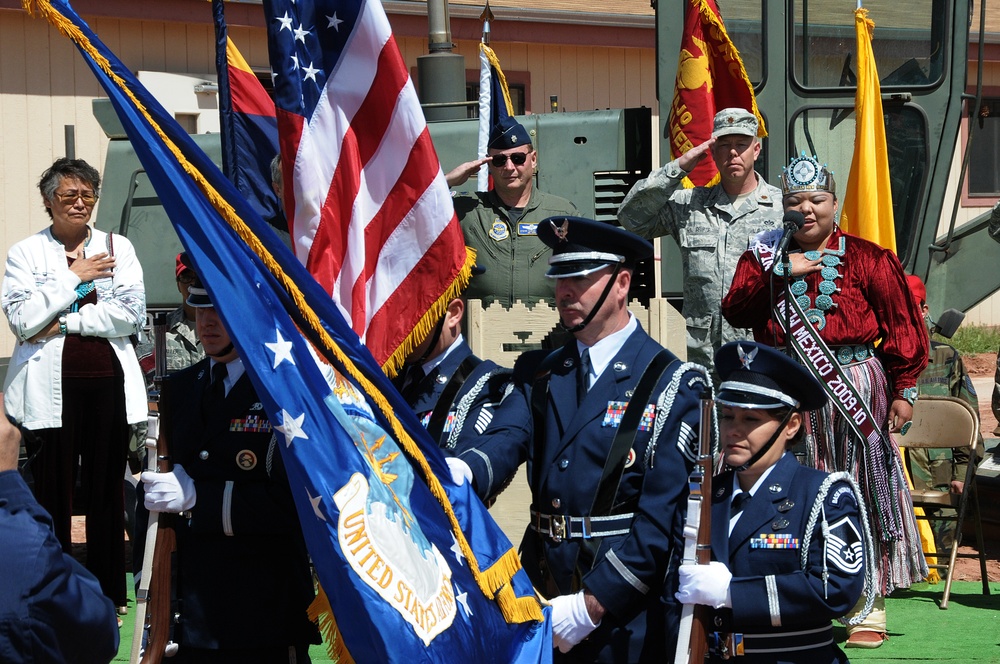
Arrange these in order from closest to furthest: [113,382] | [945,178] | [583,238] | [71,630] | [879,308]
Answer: [71,630] → [583,238] → [879,308] → [113,382] → [945,178]

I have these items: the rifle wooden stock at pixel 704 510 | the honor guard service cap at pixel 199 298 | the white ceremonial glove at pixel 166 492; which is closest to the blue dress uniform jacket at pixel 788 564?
the rifle wooden stock at pixel 704 510

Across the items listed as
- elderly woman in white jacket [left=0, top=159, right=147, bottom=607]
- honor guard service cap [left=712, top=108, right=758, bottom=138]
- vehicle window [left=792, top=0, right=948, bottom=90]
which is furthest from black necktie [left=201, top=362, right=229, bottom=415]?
vehicle window [left=792, top=0, right=948, bottom=90]

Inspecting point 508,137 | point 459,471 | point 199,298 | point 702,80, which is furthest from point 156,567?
point 702,80

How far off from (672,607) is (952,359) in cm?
542

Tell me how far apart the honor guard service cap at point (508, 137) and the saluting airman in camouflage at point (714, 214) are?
601 millimetres

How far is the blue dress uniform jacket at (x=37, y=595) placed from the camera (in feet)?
8.89

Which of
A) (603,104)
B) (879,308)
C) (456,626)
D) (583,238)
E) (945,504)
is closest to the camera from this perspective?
(456,626)

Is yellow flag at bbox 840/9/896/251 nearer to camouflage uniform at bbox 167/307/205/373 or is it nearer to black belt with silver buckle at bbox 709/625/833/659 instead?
camouflage uniform at bbox 167/307/205/373

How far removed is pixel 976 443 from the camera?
7.35 metres

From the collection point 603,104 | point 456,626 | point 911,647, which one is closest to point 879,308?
point 911,647

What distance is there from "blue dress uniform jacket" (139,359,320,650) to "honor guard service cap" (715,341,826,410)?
141cm

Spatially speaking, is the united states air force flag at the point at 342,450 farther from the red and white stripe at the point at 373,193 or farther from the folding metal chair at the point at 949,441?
the folding metal chair at the point at 949,441

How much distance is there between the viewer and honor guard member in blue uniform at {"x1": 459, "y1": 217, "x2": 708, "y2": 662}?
3875 mm

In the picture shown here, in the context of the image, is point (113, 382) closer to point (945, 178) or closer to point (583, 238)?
point (583, 238)
